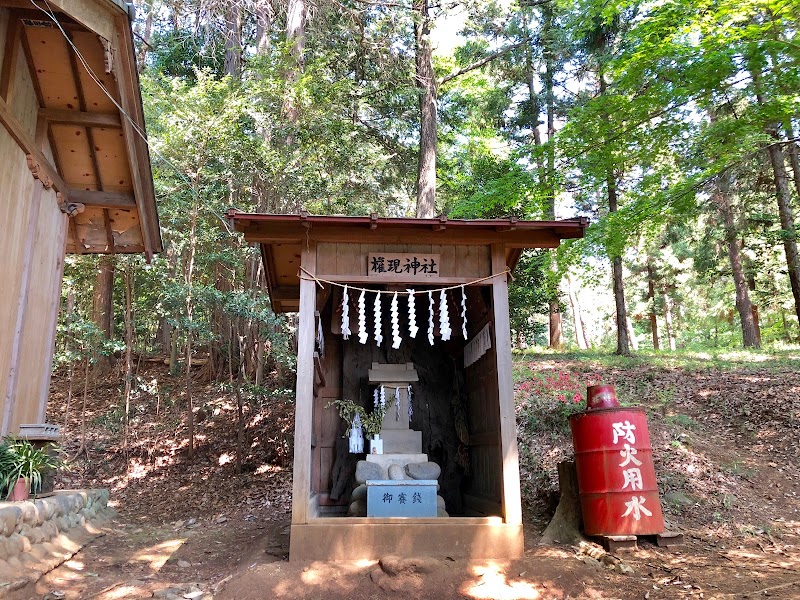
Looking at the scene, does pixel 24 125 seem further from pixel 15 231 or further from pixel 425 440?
pixel 425 440

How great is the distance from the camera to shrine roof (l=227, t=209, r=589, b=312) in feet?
19.2

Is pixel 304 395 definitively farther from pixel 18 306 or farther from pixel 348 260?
pixel 18 306

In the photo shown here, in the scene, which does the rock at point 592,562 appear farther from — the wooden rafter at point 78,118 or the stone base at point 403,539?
the wooden rafter at point 78,118

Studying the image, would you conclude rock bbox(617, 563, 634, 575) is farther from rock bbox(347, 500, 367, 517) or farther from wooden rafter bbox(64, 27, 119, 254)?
wooden rafter bbox(64, 27, 119, 254)

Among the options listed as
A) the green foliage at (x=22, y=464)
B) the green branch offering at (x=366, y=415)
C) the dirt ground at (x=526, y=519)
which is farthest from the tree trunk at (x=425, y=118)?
the green foliage at (x=22, y=464)

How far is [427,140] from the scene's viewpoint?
12672 millimetres

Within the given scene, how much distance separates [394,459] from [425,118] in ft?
28.2

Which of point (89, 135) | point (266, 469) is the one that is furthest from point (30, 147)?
point (266, 469)

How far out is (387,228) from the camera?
6.04 m

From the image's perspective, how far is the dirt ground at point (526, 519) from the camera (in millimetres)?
4688

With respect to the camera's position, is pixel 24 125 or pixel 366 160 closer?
pixel 24 125

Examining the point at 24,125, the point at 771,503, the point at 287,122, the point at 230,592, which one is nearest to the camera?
the point at 230,592

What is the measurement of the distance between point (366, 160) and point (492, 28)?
5126 millimetres

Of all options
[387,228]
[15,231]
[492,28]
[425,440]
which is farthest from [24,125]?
[492,28]
